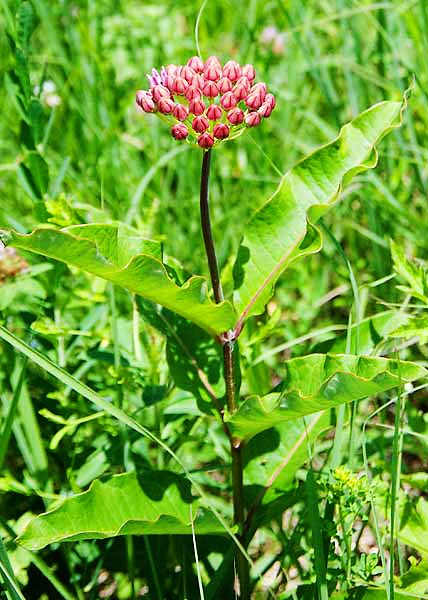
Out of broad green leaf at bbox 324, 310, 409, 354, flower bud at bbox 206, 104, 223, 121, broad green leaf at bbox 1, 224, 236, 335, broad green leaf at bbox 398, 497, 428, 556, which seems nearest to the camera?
broad green leaf at bbox 1, 224, 236, 335

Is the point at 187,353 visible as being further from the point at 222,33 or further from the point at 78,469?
the point at 222,33

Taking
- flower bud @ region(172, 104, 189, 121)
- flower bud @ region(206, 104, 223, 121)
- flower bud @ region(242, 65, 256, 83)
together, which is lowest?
flower bud @ region(206, 104, 223, 121)

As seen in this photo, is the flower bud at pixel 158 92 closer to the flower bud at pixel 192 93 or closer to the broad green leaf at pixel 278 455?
the flower bud at pixel 192 93

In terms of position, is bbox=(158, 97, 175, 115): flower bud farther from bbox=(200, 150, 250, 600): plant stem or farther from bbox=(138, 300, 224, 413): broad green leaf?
bbox=(138, 300, 224, 413): broad green leaf

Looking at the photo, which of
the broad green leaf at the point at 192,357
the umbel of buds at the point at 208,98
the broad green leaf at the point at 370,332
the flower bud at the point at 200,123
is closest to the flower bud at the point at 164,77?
the umbel of buds at the point at 208,98

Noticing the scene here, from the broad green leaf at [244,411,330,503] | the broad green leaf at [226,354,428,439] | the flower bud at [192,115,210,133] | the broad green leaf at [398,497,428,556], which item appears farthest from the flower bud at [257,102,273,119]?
the broad green leaf at [398,497,428,556]

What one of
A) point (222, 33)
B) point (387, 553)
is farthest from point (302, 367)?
point (222, 33)
